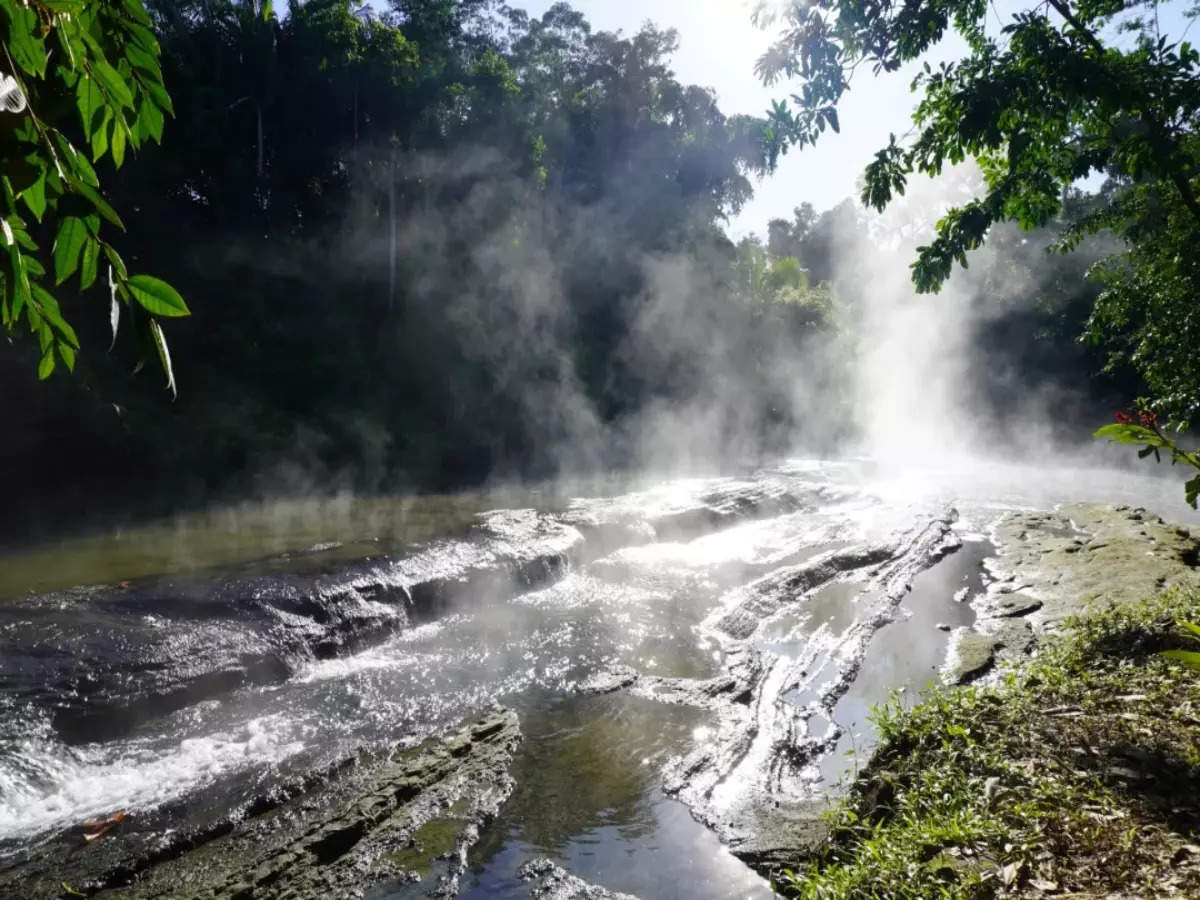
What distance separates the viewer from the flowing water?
4000 millimetres

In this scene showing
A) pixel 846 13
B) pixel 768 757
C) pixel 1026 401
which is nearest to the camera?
pixel 846 13

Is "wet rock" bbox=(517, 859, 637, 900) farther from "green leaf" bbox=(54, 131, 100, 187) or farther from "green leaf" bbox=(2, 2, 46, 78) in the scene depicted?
"green leaf" bbox=(2, 2, 46, 78)

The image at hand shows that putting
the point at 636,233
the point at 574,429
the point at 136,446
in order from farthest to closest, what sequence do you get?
the point at 636,233 < the point at 574,429 < the point at 136,446

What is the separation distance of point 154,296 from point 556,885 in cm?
349

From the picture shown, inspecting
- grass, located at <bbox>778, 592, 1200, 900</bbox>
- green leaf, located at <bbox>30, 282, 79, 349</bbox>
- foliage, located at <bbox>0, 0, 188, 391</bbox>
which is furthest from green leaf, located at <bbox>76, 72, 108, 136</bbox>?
grass, located at <bbox>778, 592, 1200, 900</bbox>

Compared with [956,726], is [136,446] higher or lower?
higher

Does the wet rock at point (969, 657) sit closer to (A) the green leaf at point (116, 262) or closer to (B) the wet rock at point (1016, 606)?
(B) the wet rock at point (1016, 606)

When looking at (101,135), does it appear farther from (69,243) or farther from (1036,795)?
(1036,795)

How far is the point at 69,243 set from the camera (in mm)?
772

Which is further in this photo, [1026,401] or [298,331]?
[1026,401]

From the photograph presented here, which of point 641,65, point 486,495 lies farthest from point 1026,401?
point 486,495

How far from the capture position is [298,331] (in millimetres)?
17156

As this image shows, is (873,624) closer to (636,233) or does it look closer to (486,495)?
(486,495)

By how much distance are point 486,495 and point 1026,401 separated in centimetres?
2879
